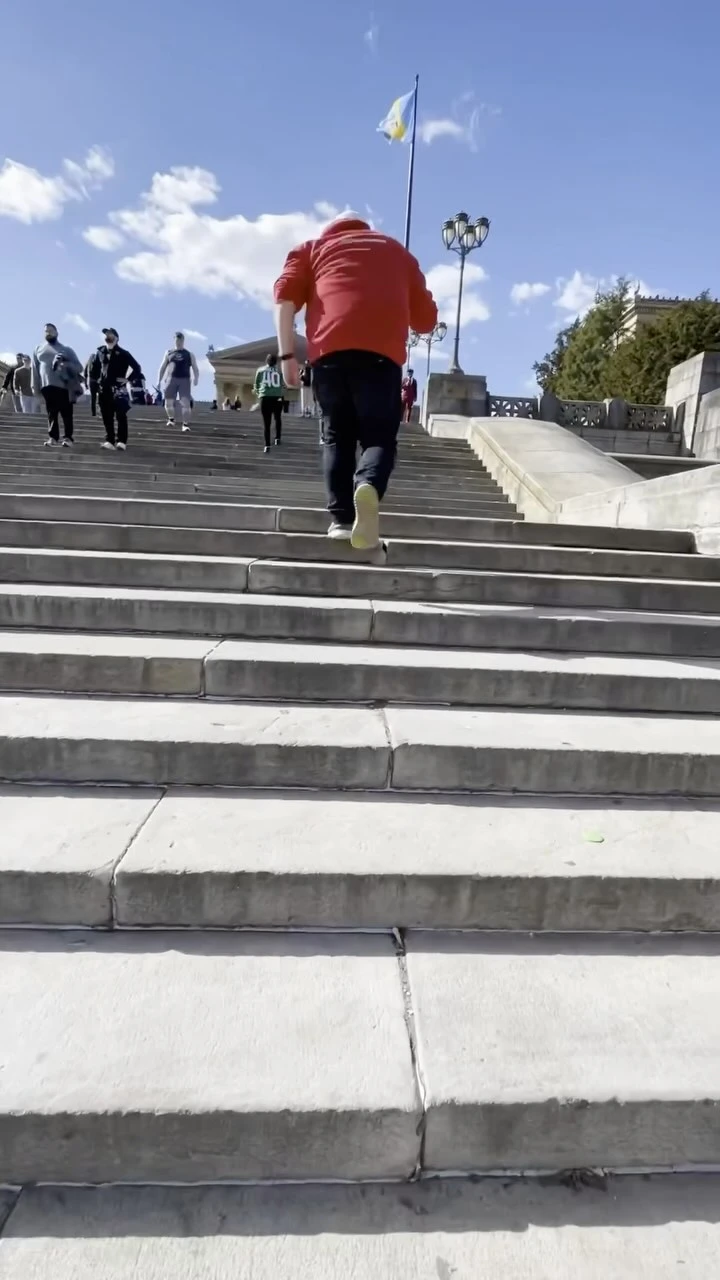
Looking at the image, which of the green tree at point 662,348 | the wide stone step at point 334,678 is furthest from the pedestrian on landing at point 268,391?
the green tree at point 662,348

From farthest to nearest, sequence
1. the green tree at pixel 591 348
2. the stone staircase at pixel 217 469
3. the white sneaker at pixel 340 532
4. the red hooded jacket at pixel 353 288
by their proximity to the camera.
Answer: the green tree at pixel 591 348 → the stone staircase at pixel 217 469 → the white sneaker at pixel 340 532 → the red hooded jacket at pixel 353 288

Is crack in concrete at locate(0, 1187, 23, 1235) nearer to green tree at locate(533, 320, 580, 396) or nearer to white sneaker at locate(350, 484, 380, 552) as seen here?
white sneaker at locate(350, 484, 380, 552)

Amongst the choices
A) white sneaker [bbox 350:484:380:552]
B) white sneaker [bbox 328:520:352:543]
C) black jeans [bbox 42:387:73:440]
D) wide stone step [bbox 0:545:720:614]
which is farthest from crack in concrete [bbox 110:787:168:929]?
black jeans [bbox 42:387:73:440]

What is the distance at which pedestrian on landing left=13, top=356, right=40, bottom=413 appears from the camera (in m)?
15.0

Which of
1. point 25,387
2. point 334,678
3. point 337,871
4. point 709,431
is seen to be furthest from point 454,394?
point 337,871

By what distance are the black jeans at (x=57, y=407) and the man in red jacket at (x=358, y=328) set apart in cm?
630

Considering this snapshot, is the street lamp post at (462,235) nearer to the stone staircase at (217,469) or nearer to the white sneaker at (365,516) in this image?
the stone staircase at (217,469)

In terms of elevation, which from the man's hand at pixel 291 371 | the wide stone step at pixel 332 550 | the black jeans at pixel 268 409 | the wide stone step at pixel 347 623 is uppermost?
the black jeans at pixel 268 409

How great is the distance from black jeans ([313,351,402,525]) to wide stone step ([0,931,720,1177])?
8.10 feet

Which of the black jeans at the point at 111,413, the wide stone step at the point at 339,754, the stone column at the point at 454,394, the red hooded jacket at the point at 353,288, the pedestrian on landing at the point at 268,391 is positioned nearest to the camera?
the wide stone step at the point at 339,754

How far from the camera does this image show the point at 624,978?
1.67 meters

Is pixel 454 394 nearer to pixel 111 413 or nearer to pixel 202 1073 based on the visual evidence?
pixel 111 413

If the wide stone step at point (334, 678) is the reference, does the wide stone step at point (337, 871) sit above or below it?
below

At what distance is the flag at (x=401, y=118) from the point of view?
26.2 meters
